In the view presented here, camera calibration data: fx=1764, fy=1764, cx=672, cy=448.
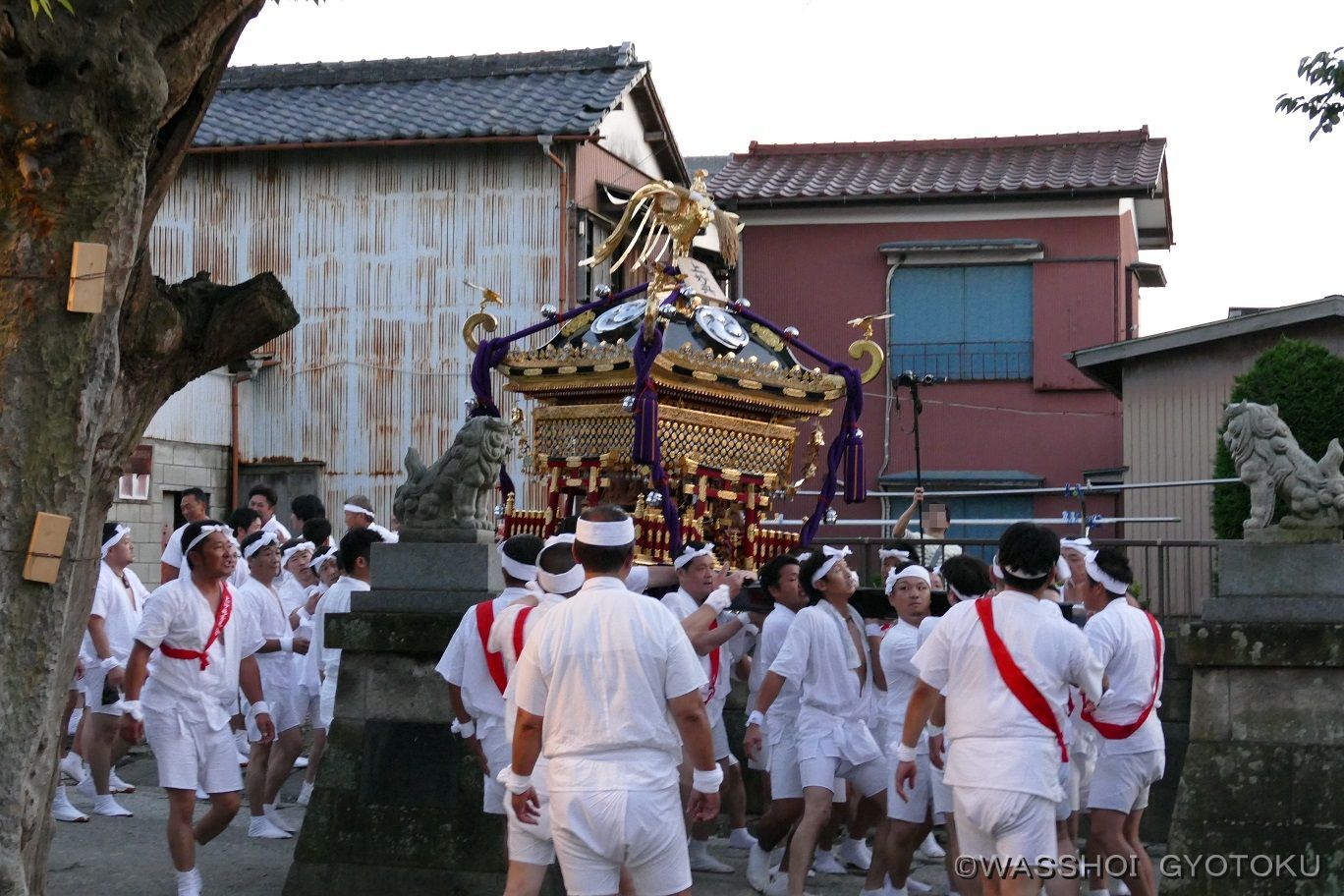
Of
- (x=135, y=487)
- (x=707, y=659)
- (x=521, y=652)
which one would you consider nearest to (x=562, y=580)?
(x=521, y=652)

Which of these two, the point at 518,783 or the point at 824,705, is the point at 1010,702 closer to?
the point at 518,783

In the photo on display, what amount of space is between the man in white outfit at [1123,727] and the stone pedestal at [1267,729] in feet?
0.73

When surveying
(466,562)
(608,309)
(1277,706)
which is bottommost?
(1277,706)

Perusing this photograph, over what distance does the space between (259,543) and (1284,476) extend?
6.02m

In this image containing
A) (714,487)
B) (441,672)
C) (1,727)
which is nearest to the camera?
(1,727)

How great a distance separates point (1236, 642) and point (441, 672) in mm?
3547

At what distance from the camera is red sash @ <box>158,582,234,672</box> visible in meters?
8.60

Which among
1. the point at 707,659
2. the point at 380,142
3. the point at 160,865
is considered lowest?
the point at 160,865

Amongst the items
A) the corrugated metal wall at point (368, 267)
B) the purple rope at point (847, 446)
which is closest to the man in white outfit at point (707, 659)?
the purple rope at point (847, 446)

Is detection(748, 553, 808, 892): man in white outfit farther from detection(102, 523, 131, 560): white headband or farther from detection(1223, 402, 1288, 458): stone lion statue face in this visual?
detection(102, 523, 131, 560): white headband

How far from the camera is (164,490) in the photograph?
20.4m

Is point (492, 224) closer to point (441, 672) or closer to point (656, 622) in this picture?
point (441, 672)

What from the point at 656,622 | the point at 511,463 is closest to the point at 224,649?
the point at 656,622

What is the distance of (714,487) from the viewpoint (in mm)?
11695
